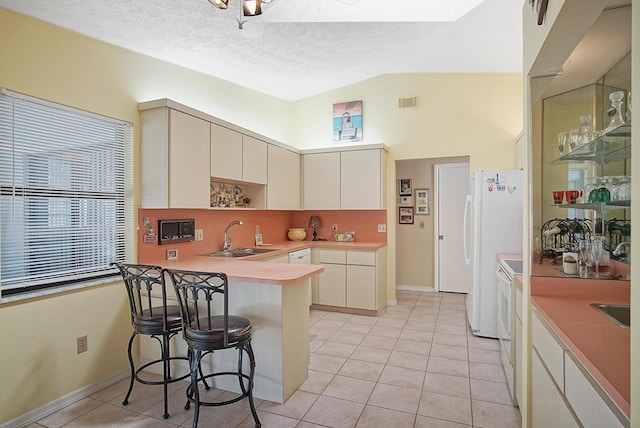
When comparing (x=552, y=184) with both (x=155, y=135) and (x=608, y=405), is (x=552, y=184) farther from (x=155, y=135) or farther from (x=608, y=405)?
(x=155, y=135)

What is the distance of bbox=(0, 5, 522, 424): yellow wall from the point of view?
7.10 ft

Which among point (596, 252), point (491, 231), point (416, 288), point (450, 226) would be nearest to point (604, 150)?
point (596, 252)

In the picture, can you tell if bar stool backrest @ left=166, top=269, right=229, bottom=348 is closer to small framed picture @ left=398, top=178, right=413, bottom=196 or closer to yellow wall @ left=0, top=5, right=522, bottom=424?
yellow wall @ left=0, top=5, right=522, bottom=424

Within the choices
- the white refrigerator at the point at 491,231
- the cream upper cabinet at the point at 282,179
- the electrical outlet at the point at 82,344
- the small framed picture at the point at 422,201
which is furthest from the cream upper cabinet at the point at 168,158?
the small framed picture at the point at 422,201

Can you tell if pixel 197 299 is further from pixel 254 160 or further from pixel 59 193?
pixel 254 160

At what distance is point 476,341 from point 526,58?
107 inches

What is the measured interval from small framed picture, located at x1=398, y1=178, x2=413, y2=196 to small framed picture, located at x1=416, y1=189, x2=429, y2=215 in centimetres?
14

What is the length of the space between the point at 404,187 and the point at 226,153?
10.7ft

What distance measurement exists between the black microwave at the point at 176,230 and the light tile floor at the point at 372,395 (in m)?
1.19

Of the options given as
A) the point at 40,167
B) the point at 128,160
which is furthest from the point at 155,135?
the point at 40,167

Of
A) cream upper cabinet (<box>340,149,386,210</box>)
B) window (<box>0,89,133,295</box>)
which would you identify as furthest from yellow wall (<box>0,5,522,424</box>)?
cream upper cabinet (<box>340,149,386,210</box>)

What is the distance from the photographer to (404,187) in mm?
5754

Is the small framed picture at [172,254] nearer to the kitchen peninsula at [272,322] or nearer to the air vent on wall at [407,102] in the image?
the kitchen peninsula at [272,322]

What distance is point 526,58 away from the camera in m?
2.01
